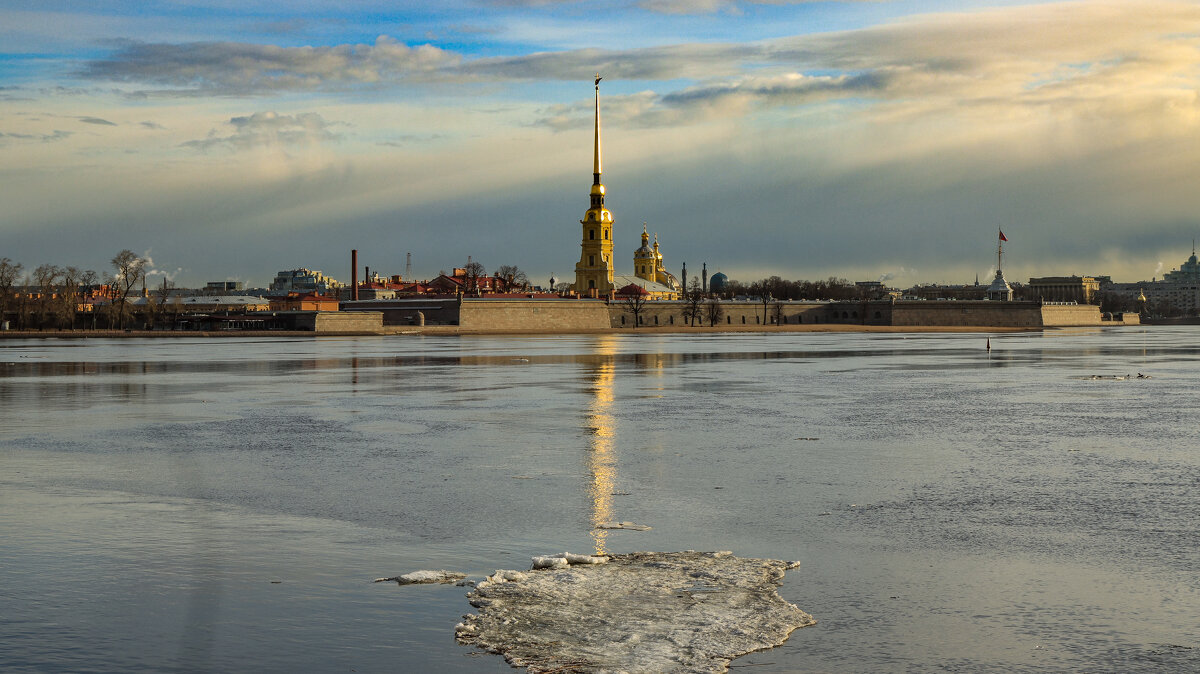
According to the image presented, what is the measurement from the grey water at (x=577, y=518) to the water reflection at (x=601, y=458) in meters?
0.08

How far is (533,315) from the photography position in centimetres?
10212

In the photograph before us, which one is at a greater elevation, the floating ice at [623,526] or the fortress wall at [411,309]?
the fortress wall at [411,309]

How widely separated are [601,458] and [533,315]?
287 ft

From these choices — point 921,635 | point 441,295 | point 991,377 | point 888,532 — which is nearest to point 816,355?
point 991,377

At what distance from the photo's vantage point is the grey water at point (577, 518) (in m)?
7.03

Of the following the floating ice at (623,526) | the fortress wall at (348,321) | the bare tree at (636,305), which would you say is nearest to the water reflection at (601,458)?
the floating ice at (623,526)

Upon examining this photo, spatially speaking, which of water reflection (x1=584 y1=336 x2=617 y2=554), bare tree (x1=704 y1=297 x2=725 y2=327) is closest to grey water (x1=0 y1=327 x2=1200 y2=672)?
water reflection (x1=584 y1=336 x2=617 y2=554)

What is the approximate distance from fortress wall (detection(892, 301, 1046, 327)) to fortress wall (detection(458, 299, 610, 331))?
37.6 m

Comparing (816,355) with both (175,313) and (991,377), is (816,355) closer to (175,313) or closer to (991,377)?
(991,377)

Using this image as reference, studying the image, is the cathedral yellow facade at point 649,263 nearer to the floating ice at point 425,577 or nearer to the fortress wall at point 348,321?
the fortress wall at point 348,321

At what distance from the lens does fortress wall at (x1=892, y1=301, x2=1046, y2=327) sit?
123m

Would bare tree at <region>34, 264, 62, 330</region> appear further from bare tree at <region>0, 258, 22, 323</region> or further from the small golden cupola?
the small golden cupola

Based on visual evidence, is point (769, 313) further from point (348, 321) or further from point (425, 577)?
point (425, 577)

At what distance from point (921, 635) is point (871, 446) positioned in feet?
29.8
